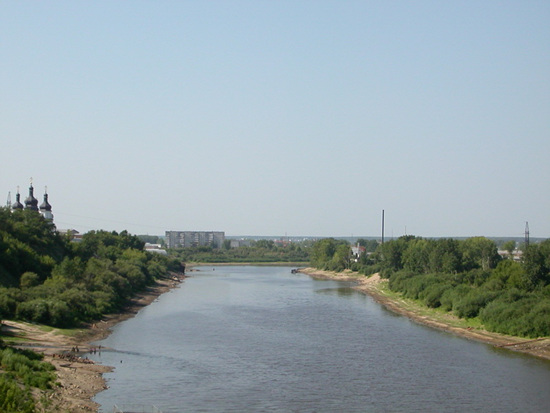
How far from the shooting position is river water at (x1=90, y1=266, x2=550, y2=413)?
20.8 metres

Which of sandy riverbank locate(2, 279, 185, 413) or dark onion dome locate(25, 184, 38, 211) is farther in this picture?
dark onion dome locate(25, 184, 38, 211)

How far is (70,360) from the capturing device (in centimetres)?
2469

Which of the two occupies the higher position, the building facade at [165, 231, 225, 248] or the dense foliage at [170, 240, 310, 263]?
the building facade at [165, 231, 225, 248]

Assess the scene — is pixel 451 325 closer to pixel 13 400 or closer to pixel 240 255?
pixel 13 400

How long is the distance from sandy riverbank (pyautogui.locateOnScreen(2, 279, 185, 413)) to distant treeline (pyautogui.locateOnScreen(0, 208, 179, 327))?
1.24 metres

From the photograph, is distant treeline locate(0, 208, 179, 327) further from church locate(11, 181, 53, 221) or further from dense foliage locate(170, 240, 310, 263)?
dense foliage locate(170, 240, 310, 263)

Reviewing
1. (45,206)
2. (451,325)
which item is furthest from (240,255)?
(451,325)

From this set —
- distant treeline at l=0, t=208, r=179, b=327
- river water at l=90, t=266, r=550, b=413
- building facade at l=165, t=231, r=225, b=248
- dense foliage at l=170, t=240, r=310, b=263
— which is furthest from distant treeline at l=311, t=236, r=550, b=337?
building facade at l=165, t=231, r=225, b=248

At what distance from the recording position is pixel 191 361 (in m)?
26.5

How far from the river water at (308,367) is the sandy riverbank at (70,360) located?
590mm

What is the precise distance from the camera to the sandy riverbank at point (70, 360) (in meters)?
19.3

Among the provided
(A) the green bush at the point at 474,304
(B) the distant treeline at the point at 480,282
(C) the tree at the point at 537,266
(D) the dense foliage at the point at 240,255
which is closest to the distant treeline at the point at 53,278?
(A) the green bush at the point at 474,304

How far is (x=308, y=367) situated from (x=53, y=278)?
20920mm

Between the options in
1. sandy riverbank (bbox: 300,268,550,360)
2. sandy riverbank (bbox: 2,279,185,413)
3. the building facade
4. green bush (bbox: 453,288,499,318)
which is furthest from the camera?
the building facade
